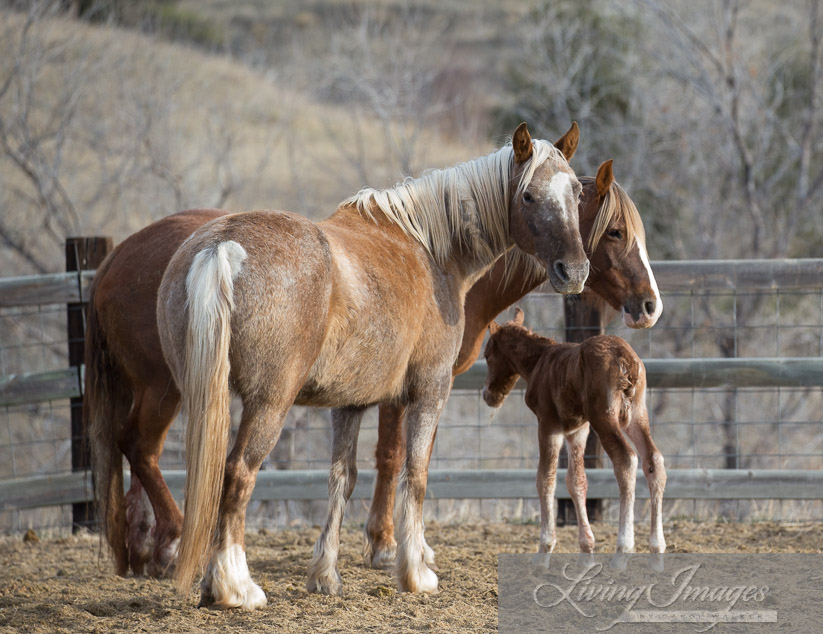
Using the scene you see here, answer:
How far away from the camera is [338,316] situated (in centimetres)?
342

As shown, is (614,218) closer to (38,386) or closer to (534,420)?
(38,386)

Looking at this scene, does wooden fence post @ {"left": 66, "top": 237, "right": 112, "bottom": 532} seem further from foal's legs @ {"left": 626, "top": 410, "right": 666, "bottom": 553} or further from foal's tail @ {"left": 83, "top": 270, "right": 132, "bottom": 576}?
foal's legs @ {"left": 626, "top": 410, "right": 666, "bottom": 553}

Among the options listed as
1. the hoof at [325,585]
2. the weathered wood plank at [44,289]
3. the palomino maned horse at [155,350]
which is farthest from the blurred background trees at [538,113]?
the hoof at [325,585]

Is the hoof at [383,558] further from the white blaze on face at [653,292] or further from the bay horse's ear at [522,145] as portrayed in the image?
the bay horse's ear at [522,145]

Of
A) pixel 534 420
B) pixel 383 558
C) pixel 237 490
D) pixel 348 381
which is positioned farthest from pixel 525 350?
pixel 534 420

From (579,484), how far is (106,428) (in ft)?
8.17

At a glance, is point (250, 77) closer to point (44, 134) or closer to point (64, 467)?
point (44, 134)

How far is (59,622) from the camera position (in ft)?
11.6

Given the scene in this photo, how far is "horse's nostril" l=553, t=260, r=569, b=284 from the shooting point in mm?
3711

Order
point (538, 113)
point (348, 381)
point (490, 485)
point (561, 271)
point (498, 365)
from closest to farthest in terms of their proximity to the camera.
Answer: point (348, 381) → point (561, 271) → point (498, 365) → point (490, 485) → point (538, 113)

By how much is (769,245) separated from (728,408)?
375cm

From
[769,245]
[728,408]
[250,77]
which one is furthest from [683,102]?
[250,77]

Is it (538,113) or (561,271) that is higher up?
(538,113)

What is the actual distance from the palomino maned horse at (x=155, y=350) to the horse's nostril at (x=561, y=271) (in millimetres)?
524
